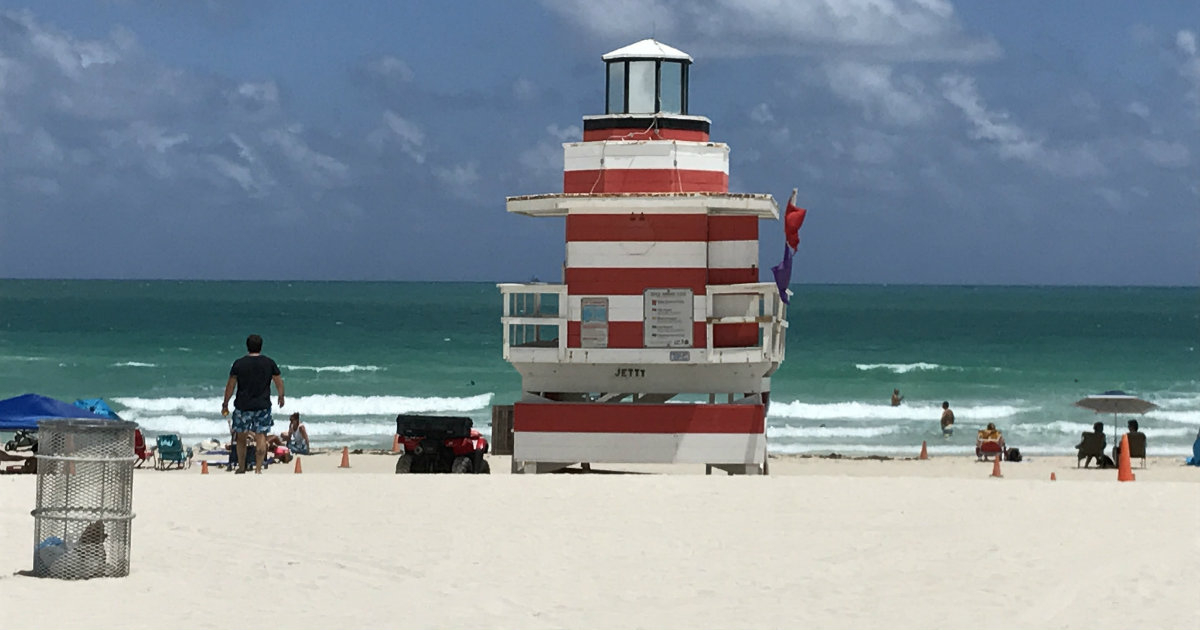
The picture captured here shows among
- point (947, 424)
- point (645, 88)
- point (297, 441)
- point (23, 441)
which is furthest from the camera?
point (947, 424)

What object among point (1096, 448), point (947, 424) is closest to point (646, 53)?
point (1096, 448)

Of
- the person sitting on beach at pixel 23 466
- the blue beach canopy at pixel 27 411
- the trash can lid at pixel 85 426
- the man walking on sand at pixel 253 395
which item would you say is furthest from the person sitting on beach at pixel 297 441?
the trash can lid at pixel 85 426

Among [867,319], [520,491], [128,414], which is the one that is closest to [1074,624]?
[520,491]

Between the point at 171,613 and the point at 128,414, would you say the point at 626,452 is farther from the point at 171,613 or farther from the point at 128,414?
the point at 128,414

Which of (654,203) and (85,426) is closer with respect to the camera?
(85,426)

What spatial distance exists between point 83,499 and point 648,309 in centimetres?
877

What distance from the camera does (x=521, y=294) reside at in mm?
19562

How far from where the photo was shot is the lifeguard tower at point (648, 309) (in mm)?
18859

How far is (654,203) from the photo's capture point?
18625mm

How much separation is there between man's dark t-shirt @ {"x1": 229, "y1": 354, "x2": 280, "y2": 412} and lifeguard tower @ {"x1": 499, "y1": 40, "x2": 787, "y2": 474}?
10.6 ft

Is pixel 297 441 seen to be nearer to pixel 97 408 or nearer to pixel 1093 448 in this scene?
pixel 97 408

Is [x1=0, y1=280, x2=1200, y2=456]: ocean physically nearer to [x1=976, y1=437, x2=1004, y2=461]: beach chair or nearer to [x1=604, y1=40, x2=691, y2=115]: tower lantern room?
[x1=976, y1=437, x2=1004, y2=461]: beach chair

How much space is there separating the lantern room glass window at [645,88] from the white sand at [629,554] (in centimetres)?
511

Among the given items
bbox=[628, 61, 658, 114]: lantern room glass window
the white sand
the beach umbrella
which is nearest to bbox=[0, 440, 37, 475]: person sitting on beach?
the white sand
